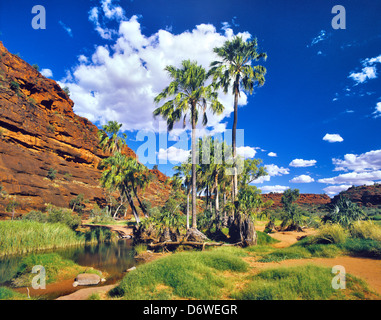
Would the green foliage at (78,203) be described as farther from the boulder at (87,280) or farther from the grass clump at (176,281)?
the grass clump at (176,281)

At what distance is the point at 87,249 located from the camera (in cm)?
1798

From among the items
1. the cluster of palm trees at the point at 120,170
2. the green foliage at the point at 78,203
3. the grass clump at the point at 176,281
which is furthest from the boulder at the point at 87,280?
the green foliage at the point at 78,203

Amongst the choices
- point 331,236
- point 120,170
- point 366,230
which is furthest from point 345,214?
point 120,170

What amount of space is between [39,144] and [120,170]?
32555 mm

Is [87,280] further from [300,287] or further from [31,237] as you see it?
[300,287]

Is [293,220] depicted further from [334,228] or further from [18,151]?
[18,151]

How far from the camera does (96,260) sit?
1466 cm

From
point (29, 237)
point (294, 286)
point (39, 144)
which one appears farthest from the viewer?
point (39, 144)

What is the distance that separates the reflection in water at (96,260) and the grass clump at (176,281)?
415cm

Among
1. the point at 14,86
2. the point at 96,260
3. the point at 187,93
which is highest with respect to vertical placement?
the point at 14,86

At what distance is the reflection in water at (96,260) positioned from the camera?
10.7 metres
